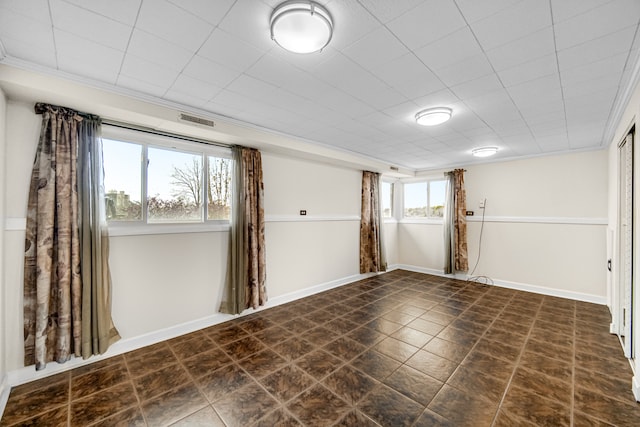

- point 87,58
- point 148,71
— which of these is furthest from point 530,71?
point 87,58

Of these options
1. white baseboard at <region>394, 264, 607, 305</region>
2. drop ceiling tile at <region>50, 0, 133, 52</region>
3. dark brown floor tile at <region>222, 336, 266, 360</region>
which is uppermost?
drop ceiling tile at <region>50, 0, 133, 52</region>

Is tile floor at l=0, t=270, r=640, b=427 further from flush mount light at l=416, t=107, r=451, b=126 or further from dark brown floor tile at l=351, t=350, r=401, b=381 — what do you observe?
flush mount light at l=416, t=107, r=451, b=126

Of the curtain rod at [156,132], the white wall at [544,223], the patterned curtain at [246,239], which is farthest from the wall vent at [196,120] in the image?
the white wall at [544,223]

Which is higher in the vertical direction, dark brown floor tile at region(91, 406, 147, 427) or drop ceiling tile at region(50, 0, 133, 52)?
drop ceiling tile at region(50, 0, 133, 52)

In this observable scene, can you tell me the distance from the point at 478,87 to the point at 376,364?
2614 millimetres

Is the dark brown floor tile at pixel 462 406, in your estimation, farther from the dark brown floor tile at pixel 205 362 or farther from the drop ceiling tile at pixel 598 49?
the drop ceiling tile at pixel 598 49

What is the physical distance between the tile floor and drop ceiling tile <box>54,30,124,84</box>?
248cm

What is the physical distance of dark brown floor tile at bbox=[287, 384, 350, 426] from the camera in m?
1.77

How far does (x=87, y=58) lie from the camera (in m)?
1.86

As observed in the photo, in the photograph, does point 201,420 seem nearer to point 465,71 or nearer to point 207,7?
point 207,7

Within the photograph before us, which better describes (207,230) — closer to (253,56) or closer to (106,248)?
(106,248)

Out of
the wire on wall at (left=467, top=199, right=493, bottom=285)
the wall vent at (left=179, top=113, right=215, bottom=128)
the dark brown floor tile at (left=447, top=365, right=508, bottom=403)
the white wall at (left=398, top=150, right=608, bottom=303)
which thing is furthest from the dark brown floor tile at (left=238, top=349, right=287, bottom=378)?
the white wall at (left=398, top=150, right=608, bottom=303)

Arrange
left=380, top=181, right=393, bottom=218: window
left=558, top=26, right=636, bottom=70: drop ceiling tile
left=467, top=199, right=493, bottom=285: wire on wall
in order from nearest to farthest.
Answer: left=558, top=26, right=636, bottom=70: drop ceiling tile
left=467, top=199, right=493, bottom=285: wire on wall
left=380, top=181, right=393, bottom=218: window

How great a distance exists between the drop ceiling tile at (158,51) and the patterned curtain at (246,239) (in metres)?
1.53
